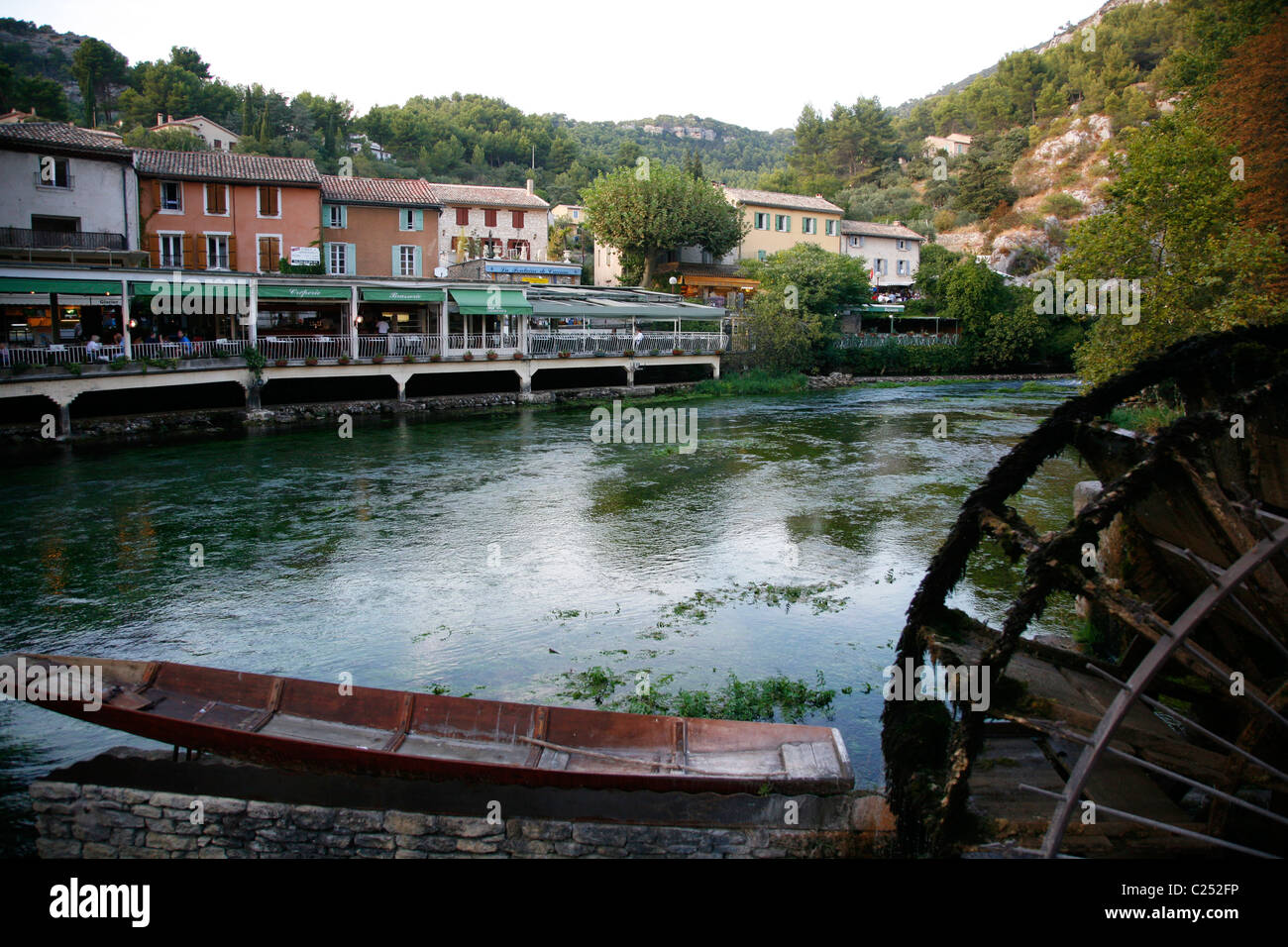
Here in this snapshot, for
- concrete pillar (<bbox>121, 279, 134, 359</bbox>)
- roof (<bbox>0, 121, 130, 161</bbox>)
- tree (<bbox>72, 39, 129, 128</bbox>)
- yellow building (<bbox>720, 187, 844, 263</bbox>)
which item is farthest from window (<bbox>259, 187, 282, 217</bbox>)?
tree (<bbox>72, 39, 129, 128</bbox>)

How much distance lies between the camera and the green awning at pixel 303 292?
30547mm

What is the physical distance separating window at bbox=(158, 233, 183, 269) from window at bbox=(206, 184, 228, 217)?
1.78m

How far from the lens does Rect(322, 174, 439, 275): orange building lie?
43500mm

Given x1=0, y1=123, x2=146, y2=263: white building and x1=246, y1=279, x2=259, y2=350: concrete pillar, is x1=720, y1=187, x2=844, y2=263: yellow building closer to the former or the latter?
x1=246, y1=279, x2=259, y2=350: concrete pillar

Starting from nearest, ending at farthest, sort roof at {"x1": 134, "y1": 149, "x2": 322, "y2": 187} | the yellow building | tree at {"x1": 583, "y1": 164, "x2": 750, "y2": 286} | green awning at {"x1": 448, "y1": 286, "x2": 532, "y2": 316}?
green awning at {"x1": 448, "y1": 286, "x2": 532, "y2": 316} < roof at {"x1": 134, "y1": 149, "x2": 322, "y2": 187} < tree at {"x1": 583, "y1": 164, "x2": 750, "y2": 286} < the yellow building

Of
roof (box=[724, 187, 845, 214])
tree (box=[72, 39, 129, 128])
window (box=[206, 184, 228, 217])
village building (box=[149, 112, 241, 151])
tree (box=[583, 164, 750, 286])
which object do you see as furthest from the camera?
tree (box=[72, 39, 129, 128])

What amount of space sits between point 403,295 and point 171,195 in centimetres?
1227

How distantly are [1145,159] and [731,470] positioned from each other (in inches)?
483

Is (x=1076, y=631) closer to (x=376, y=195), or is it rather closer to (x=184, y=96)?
(x=376, y=195)

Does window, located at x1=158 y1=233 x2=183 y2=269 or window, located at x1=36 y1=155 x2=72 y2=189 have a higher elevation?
window, located at x1=36 y1=155 x2=72 y2=189

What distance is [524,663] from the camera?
11.5 m

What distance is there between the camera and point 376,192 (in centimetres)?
4494
